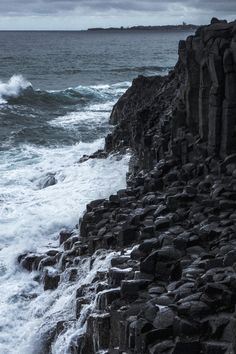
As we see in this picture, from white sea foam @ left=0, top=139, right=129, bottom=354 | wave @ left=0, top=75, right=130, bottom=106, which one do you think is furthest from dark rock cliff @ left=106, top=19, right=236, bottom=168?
wave @ left=0, top=75, right=130, bottom=106

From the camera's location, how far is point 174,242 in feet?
36.5

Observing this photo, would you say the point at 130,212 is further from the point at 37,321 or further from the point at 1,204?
the point at 1,204

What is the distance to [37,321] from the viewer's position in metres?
12.8

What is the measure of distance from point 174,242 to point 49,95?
126 feet

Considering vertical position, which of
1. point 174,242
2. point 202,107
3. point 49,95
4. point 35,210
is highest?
point 202,107

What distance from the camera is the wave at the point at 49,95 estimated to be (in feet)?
154

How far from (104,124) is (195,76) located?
63.9 feet

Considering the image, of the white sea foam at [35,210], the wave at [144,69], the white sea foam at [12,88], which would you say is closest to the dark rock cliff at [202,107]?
the white sea foam at [35,210]

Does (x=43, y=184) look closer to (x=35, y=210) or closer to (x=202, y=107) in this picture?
(x=35, y=210)

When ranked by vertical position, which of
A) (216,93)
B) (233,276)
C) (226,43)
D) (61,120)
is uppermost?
(226,43)

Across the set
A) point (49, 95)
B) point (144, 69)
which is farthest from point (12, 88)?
point (144, 69)

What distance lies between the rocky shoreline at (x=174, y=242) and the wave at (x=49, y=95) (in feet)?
91.8

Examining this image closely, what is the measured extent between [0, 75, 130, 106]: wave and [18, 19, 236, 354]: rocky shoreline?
27980 millimetres

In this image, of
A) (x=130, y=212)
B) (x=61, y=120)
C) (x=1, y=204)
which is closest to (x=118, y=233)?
(x=130, y=212)
